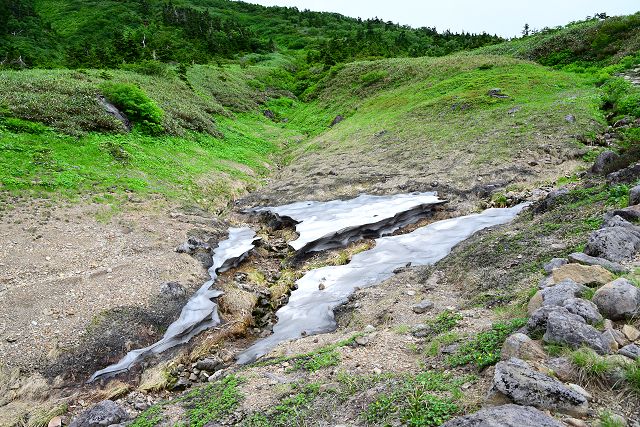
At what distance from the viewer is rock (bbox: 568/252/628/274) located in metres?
7.89

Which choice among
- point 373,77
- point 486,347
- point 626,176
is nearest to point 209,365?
point 486,347

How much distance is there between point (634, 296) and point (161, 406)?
28.9ft

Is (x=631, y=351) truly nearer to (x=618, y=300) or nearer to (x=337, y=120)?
(x=618, y=300)

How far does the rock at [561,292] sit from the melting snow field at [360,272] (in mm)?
5690

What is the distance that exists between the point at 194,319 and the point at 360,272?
5.57m

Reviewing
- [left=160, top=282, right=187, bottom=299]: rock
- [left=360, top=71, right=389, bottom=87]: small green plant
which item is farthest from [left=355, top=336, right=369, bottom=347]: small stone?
[left=360, top=71, right=389, bottom=87]: small green plant

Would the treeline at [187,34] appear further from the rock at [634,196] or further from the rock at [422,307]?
the rock at [634,196]

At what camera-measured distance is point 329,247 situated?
55.8 feet

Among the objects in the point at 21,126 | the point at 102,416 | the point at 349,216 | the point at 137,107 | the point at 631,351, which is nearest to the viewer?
the point at 631,351

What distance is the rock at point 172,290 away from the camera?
13555mm

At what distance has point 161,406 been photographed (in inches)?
345

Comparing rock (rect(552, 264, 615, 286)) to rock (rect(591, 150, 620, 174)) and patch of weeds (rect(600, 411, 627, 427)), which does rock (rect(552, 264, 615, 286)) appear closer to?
patch of weeds (rect(600, 411, 627, 427))

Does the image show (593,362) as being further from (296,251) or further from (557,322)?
(296,251)

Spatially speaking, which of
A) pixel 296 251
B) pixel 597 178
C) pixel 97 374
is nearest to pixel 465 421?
pixel 97 374
